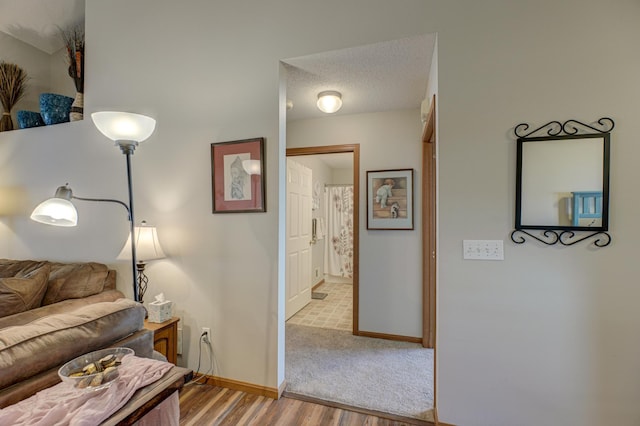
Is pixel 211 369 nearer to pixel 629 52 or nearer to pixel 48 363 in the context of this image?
pixel 48 363

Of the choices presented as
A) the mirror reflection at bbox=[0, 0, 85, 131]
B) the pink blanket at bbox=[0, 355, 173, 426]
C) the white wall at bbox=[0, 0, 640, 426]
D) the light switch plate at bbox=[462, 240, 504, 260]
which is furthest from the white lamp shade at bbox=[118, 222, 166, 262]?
the light switch plate at bbox=[462, 240, 504, 260]

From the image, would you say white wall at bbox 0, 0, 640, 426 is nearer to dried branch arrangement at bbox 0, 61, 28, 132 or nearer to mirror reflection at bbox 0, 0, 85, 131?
mirror reflection at bbox 0, 0, 85, 131

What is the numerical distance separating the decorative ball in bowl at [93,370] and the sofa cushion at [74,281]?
1.62 metres

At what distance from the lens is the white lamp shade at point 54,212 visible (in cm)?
159

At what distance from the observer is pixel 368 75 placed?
92.0 inches

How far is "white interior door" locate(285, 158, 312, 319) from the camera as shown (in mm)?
3664

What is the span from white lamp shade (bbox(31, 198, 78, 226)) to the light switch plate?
227cm

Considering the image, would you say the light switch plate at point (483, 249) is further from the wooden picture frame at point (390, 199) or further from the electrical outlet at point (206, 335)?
the electrical outlet at point (206, 335)

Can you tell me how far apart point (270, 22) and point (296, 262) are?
268 centimetres

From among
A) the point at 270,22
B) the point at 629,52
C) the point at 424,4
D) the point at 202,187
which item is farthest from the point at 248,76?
the point at 629,52

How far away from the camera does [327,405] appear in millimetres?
2008

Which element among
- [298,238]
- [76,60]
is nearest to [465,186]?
[298,238]

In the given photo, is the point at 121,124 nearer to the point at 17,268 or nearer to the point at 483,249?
the point at 17,268

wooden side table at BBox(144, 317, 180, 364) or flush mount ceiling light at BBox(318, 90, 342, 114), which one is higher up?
flush mount ceiling light at BBox(318, 90, 342, 114)
